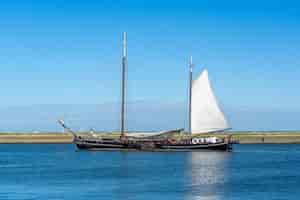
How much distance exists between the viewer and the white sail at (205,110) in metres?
131

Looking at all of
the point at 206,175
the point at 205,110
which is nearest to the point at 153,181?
the point at 206,175

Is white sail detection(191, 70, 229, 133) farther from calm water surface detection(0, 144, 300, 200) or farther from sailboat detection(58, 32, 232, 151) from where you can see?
calm water surface detection(0, 144, 300, 200)

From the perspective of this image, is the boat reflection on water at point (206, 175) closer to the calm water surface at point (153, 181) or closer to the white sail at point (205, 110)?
the calm water surface at point (153, 181)

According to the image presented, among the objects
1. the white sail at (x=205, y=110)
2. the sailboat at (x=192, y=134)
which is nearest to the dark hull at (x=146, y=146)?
the sailboat at (x=192, y=134)

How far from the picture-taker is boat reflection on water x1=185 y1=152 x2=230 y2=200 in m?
66.6

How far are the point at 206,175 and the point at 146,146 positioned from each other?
53518 millimetres

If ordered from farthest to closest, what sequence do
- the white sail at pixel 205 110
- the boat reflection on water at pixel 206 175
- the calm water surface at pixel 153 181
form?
the white sail at pixel 205 110 → the boat reflection on water at pixel 206 175 → the calm water surface at pixel 153 181

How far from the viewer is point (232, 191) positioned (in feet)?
227

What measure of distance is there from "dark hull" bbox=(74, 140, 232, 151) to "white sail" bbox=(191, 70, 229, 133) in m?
5.53

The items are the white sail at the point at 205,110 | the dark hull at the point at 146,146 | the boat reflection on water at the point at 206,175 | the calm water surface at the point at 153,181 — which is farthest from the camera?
the dark hull at the point at 146,146

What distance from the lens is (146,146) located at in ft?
462

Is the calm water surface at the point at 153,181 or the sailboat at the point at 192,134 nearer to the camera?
the calm water surface at the point at 153,181

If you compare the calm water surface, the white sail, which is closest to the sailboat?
the white sail

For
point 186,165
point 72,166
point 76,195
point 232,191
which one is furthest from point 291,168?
point 76,195
